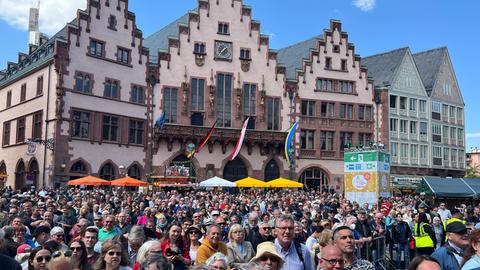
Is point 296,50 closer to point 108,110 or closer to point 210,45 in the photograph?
point 210,45

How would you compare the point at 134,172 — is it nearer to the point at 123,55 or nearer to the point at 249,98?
the point at 123,55

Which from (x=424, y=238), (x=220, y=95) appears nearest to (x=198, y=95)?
(x=220, y=95)

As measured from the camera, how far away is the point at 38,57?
1547 inches

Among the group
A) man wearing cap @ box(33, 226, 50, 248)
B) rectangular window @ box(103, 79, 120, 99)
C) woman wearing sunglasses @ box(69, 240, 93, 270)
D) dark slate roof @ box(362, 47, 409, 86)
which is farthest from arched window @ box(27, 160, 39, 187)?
woman wearing sunglasses @ box(69, 240, 93, 270)

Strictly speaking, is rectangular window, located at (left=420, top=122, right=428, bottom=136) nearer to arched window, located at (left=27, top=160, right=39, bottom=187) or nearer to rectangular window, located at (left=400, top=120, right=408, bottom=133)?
rectangular window, located at (left=400, top=120, right=408, bottom=133)

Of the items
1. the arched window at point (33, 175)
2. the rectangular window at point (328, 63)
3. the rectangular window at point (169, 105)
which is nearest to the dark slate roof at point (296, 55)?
the rectangular window at point (328, 63)

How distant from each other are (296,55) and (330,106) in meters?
6.82

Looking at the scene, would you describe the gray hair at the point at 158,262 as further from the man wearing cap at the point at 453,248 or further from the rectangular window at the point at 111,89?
the rectangular window at the point at 111,89

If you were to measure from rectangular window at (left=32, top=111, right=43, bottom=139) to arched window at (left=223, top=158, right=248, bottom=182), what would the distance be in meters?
13.8

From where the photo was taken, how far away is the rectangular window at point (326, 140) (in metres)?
44.0

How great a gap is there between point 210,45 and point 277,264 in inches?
1421

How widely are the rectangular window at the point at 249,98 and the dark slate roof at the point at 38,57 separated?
46.3ft

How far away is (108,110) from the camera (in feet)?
119

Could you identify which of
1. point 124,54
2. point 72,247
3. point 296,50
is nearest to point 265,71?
point 296,50
